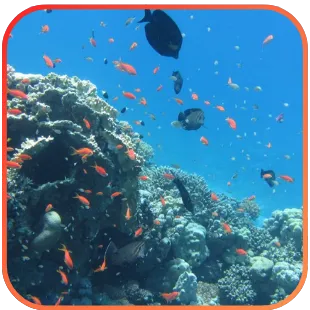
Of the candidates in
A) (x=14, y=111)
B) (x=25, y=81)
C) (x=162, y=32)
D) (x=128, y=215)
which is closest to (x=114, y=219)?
(x=128, y=215)

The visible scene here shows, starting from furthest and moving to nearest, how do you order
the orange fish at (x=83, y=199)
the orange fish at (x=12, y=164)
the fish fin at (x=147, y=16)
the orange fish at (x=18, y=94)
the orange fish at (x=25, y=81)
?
the orange fish at (x=25, y=81) → the orange fish at (x=18, y=94) → the orange fish at (x=83, y=199) → the orange fish at (x=12, y=164) → the fish fin at (x=147, y=16)

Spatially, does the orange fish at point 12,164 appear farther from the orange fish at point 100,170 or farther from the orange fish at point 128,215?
the orange fish at point 128,215

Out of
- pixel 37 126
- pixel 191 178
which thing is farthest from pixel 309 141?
pixel 191 178

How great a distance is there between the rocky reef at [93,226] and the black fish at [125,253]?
0.02 m

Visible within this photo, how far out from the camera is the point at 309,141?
169 inches

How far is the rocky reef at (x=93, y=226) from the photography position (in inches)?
187

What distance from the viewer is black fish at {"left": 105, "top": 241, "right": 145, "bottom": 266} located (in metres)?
5.11

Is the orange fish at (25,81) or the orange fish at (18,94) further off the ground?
the orange fish at (25,81)

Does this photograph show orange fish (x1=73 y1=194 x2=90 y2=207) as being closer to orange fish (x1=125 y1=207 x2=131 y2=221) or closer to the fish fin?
orange fish (x1=125 y1=207 x2=131 y2=221)

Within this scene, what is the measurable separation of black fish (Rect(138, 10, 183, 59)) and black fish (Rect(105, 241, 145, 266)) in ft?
10.0

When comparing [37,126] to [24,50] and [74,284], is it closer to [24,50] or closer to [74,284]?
[74,284]

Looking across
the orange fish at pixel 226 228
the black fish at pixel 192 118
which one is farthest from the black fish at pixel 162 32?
the orange fish at pixel 226 228

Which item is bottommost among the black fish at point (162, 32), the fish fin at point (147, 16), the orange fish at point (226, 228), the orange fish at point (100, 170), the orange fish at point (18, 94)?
the orange fish at point (226, 228)

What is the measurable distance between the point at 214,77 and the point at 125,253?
57960mm
